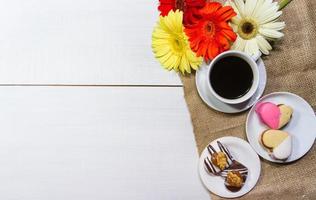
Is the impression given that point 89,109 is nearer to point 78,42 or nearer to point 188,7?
point 78,42

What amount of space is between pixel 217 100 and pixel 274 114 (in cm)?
8

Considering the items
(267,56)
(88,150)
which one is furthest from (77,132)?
(267,56)

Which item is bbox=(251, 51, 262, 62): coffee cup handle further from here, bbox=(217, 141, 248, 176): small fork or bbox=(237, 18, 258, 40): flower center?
bbox=(217, 141, 248, 176): small fork

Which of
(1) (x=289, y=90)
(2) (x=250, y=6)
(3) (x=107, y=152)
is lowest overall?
(3) (x=107, y=152)

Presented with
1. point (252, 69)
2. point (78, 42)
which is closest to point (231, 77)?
point (252, 69)

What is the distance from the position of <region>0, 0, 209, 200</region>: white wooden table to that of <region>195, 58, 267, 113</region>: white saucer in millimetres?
39

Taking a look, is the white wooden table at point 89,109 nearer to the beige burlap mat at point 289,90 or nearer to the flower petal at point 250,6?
the beige burlap mat at point 289,90

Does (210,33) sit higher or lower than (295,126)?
higher

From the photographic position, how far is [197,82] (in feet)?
2.42

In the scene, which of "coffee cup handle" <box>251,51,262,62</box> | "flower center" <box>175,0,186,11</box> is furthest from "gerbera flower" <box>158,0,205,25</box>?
"coffee cup handle" <box>251,51,262,62</box>

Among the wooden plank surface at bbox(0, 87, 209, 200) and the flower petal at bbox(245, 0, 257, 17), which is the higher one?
the flower petal at bbox(245, 0, 257, 17)

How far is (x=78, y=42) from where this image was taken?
30.4 inches

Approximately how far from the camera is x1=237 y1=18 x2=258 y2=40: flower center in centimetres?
72

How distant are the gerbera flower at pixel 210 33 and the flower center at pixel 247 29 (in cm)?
1
